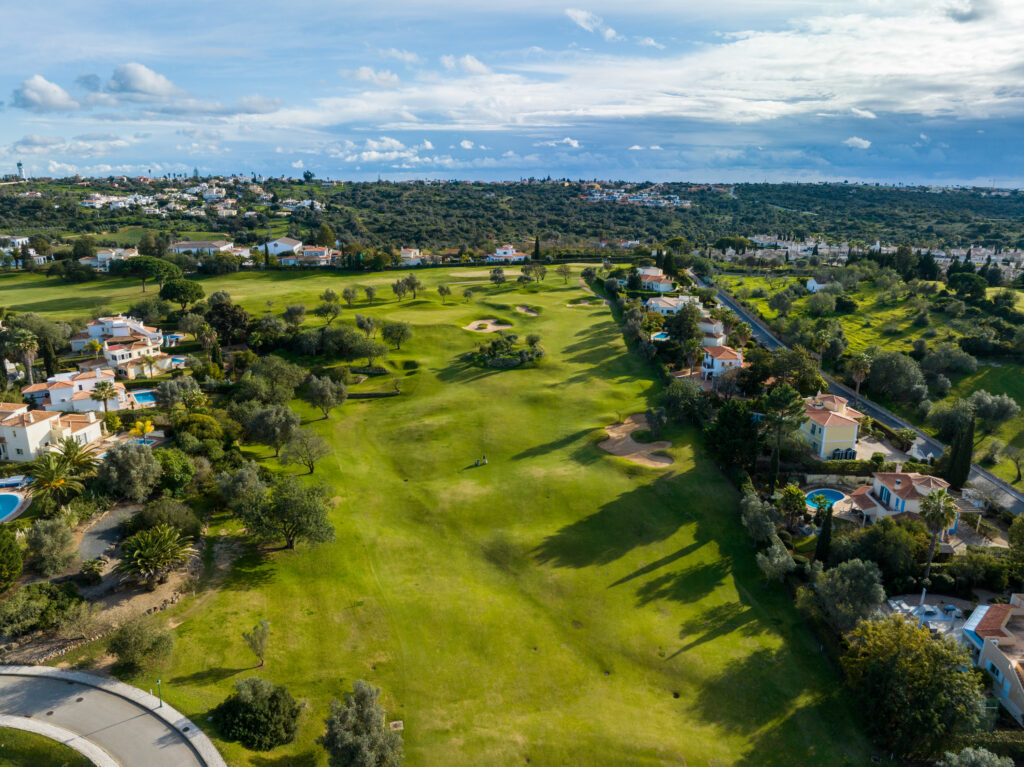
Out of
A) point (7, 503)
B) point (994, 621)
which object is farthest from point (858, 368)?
point (7, 503)

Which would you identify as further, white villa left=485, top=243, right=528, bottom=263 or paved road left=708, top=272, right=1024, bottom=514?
white villa left=485, top=243, right=528, bottom=263

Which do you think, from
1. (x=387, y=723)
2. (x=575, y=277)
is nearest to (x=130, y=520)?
(x=387, y=723)

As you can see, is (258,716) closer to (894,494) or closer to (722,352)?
(894,494)

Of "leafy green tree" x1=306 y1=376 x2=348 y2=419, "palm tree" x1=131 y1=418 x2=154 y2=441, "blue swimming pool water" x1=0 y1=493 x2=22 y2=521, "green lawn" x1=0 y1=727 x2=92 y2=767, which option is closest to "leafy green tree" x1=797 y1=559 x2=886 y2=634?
"green lawn" x1=0 y1=727 x2=92 y2=767

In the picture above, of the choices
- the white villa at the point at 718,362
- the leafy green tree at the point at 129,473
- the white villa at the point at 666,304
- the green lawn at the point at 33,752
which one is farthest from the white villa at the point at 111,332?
the white villa at the point at 666,304

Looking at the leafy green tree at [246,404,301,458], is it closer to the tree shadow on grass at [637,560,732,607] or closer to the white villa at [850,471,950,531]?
the tree shadow on grass at [637,560,732,607]

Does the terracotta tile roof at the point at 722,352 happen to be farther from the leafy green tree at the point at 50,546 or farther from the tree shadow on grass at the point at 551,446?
the leafy green tree at the point at 50,546
